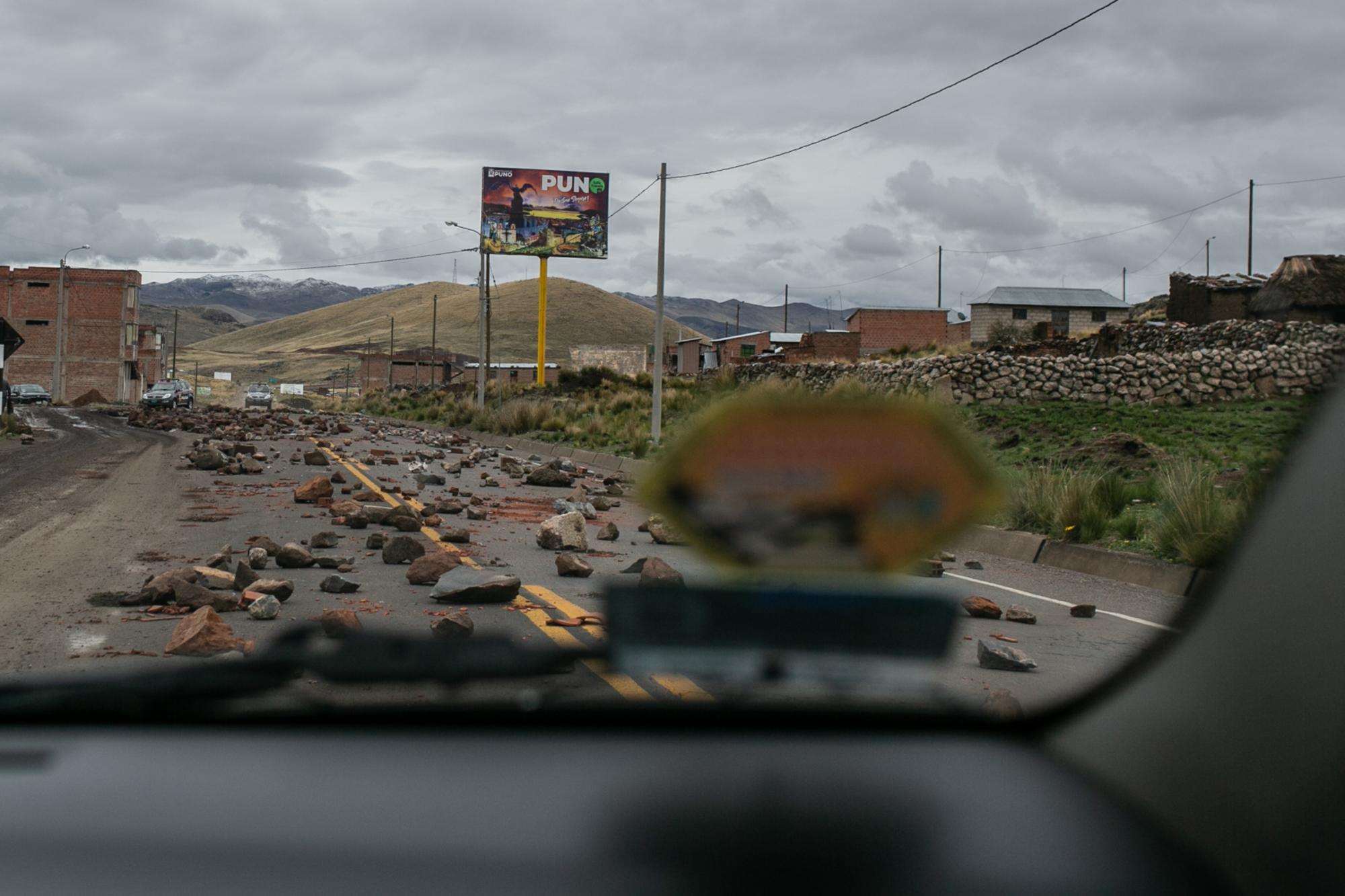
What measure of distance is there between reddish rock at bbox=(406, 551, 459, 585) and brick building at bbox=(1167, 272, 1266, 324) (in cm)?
4065

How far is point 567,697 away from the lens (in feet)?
9.00

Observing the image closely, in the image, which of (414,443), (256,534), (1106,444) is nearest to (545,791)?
(256,534)

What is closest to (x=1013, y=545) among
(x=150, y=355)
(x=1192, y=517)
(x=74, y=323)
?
(x=1192, y=517)

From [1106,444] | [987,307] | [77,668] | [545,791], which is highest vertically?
[987,307]

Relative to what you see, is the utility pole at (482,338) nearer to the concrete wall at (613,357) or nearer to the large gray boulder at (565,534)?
the large gray boulder at (565,534)

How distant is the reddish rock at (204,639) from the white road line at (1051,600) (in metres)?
2.97

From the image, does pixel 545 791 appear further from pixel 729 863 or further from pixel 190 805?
pixel 190 805

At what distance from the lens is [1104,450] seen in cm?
1408

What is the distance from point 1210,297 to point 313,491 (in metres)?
37.6

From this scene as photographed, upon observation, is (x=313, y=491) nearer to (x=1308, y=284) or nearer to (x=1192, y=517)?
(x=1192, y=517)

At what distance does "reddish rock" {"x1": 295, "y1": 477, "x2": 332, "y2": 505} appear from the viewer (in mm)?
14047

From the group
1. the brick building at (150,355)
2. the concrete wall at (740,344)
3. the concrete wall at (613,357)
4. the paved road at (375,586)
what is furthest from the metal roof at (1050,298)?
the brick building at (150,355)

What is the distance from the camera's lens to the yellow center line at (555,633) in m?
2.79

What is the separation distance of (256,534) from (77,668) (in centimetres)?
586
